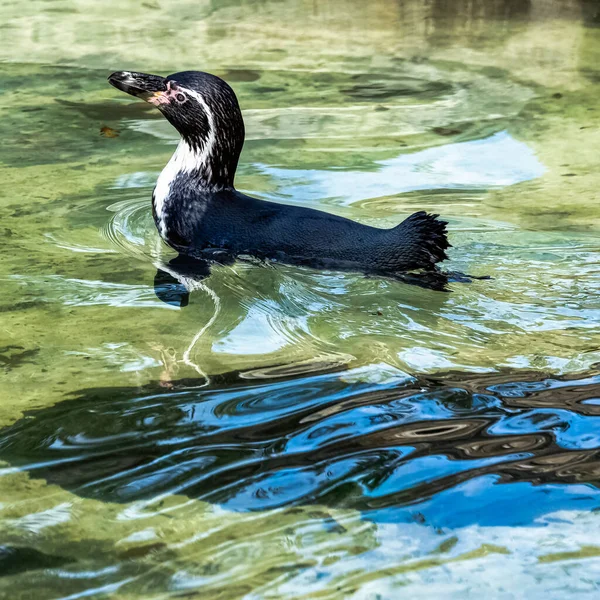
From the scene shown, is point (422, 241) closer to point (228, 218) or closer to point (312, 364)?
point (312, 364)

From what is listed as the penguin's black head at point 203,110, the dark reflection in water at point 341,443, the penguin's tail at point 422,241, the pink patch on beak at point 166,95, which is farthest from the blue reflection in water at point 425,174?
→ the dark reflection in water at point 341,443

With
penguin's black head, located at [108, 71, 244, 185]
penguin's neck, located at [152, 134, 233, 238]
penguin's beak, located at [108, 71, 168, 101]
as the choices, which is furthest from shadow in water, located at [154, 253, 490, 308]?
penguin's beak, located at [108, 71, 168, 101]

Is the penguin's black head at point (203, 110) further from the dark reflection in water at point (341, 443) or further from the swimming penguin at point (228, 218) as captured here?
the dark reflection in water at point (341, 443)

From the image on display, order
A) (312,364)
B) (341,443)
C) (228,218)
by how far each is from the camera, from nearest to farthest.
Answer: (341,443) < (312,364) < (228,218)

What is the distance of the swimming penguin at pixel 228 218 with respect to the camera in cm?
461

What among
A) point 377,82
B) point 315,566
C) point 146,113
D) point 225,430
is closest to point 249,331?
point 225,430

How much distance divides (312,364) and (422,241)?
84 centimetres

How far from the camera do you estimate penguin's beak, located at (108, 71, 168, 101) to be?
548cm

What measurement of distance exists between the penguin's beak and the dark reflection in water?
6.88 feet

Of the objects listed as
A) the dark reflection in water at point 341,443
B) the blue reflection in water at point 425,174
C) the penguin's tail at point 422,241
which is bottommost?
the dark reflection in water at point 341,443

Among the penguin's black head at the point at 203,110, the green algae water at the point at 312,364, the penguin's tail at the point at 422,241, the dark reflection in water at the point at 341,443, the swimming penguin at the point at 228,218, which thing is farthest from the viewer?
the penguin's black head at the point at 203,110

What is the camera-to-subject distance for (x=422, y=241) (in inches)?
179

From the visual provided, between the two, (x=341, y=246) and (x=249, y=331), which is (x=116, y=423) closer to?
(x=249, y=331)

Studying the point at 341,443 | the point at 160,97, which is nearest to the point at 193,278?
the point at 160,97
